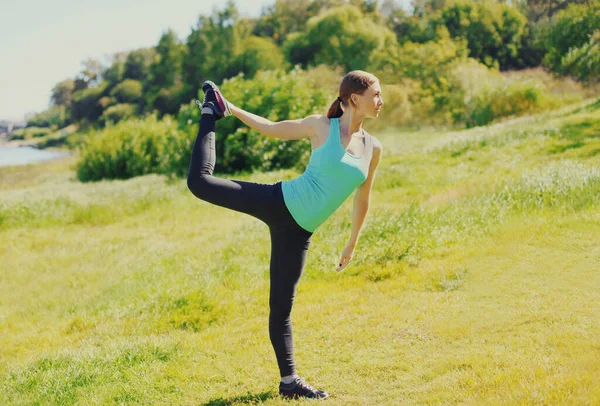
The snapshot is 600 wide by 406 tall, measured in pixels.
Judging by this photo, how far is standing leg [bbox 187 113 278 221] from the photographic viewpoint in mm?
4113

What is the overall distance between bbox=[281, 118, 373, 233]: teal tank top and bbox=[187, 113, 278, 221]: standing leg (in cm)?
16

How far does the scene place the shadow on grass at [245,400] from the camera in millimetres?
4835

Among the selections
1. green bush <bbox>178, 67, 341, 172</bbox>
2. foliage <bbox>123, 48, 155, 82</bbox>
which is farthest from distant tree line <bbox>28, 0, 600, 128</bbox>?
green bush <bbox>178, 67, 341, 172</bbox>

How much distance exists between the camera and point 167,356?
5.85 metres

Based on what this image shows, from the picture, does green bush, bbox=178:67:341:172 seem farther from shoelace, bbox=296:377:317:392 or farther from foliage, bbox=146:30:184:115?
foliage, bbox=146:30:184:115

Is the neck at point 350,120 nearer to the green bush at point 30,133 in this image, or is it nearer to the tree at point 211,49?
the tree at point 211,49

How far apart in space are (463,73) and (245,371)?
105ft

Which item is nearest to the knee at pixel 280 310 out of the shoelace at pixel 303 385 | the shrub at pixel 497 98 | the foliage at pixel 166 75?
the shoelace at pixel 303 385

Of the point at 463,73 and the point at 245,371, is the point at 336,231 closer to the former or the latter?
the point at 245,371

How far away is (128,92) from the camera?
2918 inches

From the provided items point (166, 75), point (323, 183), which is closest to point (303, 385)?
point (323, 183)

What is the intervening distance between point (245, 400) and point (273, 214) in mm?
1732

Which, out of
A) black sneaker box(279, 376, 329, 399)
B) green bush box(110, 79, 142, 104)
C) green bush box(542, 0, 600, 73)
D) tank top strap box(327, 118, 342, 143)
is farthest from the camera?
green bush box(110, 79, 142, 104)

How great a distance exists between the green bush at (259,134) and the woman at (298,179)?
15.0 meters
